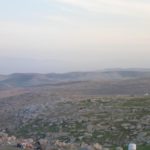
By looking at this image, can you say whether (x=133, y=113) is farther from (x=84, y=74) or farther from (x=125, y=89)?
(x=84, y=74)

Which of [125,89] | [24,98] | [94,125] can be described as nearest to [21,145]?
[94,125]

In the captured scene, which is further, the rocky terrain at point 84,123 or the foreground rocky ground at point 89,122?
the foreground rocky ground at point 89,122

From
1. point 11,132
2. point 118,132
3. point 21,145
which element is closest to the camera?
point 21,145

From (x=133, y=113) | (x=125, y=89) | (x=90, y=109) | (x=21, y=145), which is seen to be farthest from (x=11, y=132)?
(x=125, y=89)

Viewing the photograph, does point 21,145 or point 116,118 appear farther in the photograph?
point 116,118

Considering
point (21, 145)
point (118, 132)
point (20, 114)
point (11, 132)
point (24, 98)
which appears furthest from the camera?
point (24, 98)

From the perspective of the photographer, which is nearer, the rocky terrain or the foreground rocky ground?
the rocky terrain

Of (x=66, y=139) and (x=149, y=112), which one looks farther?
(x=149, y=112)

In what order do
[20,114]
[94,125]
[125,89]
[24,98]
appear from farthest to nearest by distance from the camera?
1. [125,89]
2. [24,98]
3. [20,114]
4. [94,125]

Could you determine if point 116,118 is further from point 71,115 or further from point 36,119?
point 36,119
